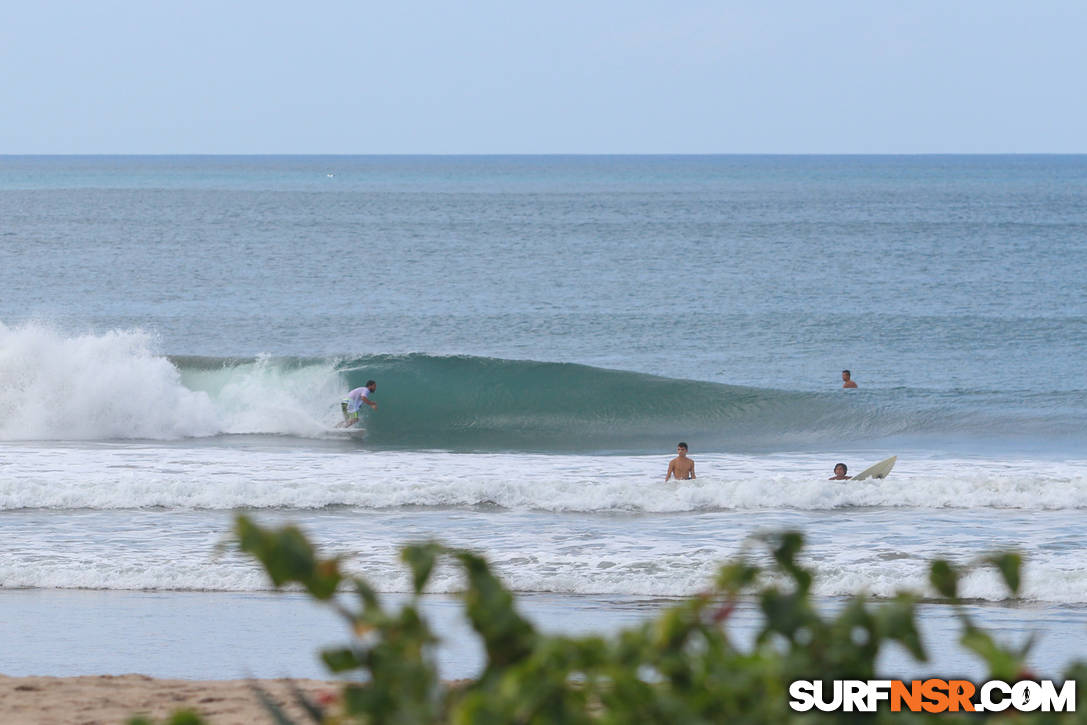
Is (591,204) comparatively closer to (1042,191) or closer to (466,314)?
(1042,191)

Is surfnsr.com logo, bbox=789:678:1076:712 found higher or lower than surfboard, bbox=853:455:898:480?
higher

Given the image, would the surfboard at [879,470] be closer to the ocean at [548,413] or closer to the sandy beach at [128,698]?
the ocean at [548,413]

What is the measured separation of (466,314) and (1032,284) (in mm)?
20833

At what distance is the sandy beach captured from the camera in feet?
22.3

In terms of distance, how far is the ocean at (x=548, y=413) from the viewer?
11.9m

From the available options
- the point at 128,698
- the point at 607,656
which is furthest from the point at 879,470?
the point at 607,656

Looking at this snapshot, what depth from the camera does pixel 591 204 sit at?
97.1 m

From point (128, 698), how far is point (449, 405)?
59.3 ft

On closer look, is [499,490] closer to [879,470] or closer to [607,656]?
[879,470]

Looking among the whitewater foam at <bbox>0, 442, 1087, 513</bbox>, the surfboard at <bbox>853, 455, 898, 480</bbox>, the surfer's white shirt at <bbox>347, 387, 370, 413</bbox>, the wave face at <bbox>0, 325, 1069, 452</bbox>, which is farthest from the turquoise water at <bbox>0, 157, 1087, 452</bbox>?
the whitewater foam at <bbox>0, 442, 1087, 513</bbox>

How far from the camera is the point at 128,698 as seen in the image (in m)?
7.21

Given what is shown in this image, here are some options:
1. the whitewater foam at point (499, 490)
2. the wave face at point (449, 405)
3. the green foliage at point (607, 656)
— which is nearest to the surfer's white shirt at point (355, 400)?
the wave face at point (449, 405)

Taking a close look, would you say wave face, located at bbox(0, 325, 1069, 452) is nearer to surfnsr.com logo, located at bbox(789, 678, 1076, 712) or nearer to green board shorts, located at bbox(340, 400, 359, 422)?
green board shorts, located at bbox(340, 400, 359, 422)

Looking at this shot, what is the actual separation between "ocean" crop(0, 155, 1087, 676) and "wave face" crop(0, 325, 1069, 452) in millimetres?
76
